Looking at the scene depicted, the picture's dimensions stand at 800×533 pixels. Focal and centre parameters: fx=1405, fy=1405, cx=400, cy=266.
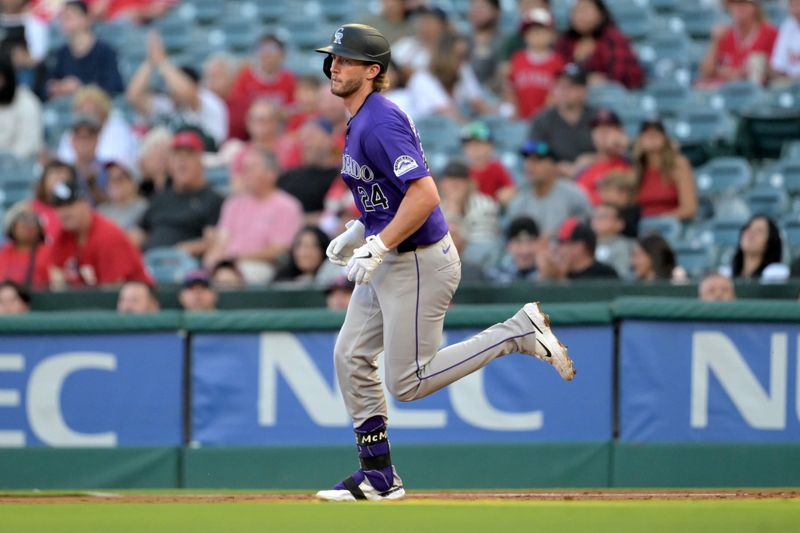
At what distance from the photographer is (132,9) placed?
15.8 meters

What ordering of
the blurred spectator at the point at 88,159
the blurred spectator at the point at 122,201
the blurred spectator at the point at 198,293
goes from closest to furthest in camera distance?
the blurred spectator at the point at 198,293
the blurred spectator at the point at 122,201
the blurred spectator at the point at 88,159

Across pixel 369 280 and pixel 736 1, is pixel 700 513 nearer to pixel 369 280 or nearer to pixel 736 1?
pixel 369 280

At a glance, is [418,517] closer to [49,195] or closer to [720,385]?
[720,385]

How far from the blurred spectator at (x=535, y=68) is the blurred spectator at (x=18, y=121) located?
4.60m

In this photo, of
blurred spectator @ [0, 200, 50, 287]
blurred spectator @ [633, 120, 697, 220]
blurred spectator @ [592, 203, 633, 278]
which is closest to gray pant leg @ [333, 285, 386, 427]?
blurred spectator @ [592, 203, 633, 278]

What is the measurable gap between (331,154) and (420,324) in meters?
6.15

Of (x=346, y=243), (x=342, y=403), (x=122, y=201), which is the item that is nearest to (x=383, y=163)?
(x=346, y=243)

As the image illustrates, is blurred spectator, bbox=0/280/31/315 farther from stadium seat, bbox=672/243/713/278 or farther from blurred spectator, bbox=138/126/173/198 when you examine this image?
stadium seat, bbox=672/243/713/278

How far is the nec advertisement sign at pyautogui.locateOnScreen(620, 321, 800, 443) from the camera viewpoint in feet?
27.1

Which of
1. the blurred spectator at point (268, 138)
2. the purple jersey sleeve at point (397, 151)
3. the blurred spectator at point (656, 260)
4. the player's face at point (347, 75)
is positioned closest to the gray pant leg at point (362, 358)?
the purple jersey sleeve at point (397, 151)

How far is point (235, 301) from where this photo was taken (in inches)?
402

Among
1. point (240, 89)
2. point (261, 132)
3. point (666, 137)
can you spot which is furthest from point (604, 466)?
point (240, 89)

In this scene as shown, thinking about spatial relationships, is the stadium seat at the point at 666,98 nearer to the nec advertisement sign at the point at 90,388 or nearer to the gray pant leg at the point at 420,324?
the nec advertisement sign at the point at 90,388

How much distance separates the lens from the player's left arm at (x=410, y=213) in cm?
585
